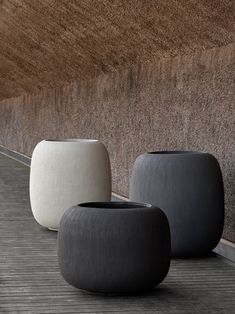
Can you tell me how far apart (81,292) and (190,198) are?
1427mm

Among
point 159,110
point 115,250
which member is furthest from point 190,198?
point 159,110

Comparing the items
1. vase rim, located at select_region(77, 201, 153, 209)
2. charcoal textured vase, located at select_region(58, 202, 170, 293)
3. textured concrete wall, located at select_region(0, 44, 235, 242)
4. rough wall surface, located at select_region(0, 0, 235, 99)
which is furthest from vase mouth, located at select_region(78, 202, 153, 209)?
rough wall surface, located at select_region(0, 0, 235, 99)

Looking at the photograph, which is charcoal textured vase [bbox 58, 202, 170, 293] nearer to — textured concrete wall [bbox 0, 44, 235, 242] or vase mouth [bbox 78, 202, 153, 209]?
vase mouth [bbox 78, 202, 153, 209]

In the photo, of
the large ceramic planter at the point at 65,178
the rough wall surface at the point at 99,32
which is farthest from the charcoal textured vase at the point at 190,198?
the large ceramic planter at the point at 65,178

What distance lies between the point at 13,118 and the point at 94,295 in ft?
45.4

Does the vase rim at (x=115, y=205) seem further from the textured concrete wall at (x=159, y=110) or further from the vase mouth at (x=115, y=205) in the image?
the textured concrete wall at (x=159, y=110)

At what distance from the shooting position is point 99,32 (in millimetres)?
9305

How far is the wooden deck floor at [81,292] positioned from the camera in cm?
478

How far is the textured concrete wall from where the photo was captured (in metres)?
6.80

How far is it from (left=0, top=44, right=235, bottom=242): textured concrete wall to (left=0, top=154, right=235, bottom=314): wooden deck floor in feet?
3.43

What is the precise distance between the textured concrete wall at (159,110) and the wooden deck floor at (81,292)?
41.1 inches

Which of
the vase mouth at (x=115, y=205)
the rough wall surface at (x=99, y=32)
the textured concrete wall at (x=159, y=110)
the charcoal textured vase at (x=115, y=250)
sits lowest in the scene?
the charcoal textured vase at (x=115, y=250)

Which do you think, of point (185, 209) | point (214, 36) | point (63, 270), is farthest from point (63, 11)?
point (63, 270)

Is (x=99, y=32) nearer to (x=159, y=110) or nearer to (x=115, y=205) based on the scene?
(x=159, y=110)
